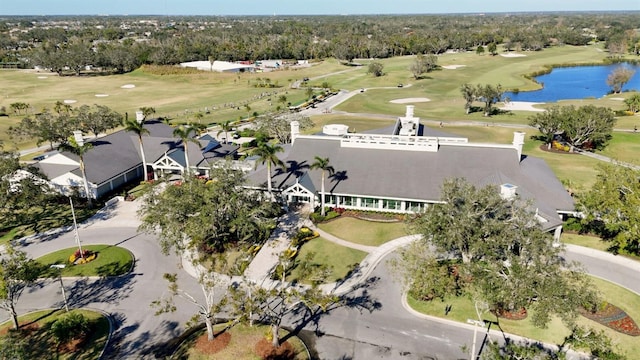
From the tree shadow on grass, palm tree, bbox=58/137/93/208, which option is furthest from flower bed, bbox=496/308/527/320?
palm tree, bbox=58/137/93/208

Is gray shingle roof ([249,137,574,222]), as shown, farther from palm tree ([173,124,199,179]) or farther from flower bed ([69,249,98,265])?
flower bed ([69,249,98,265])

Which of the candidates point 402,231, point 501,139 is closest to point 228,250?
point 402,231

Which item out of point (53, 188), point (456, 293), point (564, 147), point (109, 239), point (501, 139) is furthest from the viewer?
point (501, 139)

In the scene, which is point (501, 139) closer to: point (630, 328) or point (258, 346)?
point (630, 328)

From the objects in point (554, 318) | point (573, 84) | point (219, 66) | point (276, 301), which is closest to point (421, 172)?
point (554, 318)

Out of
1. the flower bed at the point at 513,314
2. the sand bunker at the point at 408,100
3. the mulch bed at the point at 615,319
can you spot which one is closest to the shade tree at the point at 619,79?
the sand bunker at the point at 408,100

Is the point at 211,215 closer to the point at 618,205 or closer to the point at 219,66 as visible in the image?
the point at 618,205
